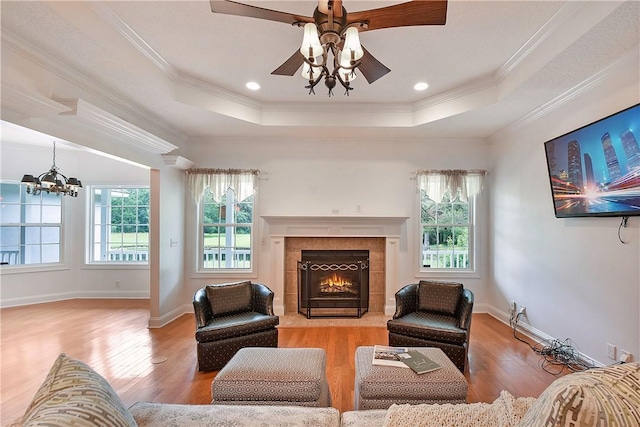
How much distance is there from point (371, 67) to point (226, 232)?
3.59m

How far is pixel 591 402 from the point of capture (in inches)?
32.7

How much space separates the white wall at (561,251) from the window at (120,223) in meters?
6.06

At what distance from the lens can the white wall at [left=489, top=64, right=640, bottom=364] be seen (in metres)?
2.52

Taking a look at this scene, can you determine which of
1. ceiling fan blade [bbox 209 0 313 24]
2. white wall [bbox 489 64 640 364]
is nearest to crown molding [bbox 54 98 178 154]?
ceiling fan blade [bbox 209 0 313 24]

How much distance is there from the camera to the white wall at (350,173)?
15.6 ft

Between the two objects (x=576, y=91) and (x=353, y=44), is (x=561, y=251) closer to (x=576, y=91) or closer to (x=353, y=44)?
(x=576, y=91)

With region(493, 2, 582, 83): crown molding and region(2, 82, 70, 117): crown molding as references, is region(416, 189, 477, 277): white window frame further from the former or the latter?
region(2, 82, 70, 117): crown molding

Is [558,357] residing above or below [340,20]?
below

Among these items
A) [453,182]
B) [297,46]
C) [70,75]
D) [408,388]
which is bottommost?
[408,388]

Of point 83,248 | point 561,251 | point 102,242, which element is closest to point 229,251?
point 102,242

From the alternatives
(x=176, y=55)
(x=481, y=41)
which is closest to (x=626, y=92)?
(x=481, y=41)

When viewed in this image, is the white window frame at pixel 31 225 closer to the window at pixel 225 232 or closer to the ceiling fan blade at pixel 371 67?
the window at pixel 225 232

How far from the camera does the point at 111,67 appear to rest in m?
2.61

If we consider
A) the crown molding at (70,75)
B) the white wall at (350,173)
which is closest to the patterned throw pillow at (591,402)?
the crown molding at (70,75)
